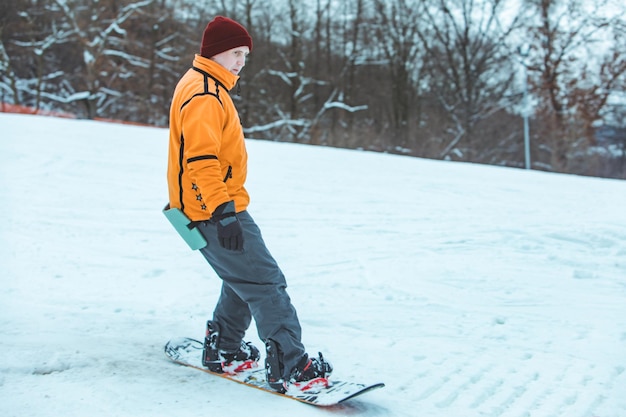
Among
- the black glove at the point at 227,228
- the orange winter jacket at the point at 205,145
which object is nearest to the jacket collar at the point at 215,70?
the orange winter jacket at the point at 205,145

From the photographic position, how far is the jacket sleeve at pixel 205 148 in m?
2.68

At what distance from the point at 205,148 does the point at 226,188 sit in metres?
0.19

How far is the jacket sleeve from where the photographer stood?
2676 mm

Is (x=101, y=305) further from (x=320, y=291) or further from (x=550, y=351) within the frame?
(x=550, y=351)

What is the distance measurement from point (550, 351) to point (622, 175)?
35490mm

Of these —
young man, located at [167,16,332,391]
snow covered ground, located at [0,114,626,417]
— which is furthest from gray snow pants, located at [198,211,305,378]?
snow covered ground, located at [0,114,626,417]

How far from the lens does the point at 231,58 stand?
2951mm

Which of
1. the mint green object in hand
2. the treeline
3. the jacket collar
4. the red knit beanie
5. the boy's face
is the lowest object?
the mint green object in hand

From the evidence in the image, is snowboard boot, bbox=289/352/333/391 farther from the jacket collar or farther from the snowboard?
the jacket collar

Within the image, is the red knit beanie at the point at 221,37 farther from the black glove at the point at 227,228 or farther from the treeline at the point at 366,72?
the treeline at the point at 366,72

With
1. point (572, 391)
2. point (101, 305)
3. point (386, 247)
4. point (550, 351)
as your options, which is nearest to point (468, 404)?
point (572, 391)

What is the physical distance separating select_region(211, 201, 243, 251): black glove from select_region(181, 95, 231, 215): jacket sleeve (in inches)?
1.2

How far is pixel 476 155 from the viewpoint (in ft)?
116

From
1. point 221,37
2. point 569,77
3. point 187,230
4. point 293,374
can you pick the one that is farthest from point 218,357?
point 569,77
